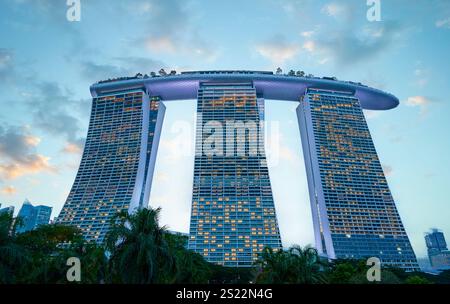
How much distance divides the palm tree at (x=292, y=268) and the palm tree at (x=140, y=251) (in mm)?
13392

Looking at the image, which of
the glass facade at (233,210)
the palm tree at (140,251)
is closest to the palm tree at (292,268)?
the palm tree at (140,251)

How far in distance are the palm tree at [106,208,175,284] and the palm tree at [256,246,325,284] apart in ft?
43.9

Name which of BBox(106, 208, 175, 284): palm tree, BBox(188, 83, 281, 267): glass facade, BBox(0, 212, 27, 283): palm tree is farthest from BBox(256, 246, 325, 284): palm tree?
BBox(188, 83, 281, 267): glass facade

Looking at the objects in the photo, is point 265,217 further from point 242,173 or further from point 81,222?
point 81,222

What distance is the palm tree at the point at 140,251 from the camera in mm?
25172

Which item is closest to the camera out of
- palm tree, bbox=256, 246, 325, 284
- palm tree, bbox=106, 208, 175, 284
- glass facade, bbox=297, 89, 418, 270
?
palm tree, bbox=106, 208, 175, 284

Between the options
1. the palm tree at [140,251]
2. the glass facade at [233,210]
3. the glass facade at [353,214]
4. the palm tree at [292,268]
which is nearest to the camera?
the palm tree at [140,251]

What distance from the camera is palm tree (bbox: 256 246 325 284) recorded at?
116 feet

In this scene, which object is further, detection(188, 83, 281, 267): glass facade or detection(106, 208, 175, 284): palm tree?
detection(188, 83, 281, 267): glass facade

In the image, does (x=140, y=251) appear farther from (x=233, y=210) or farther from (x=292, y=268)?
(x=233, y=210)

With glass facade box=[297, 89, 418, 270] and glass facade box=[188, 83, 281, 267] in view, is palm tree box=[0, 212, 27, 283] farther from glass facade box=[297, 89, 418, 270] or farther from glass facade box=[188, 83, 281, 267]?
glass facade box=[297, 89, 418, 270]

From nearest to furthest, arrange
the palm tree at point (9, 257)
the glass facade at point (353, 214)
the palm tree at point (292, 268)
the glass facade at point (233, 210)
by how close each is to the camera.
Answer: the palm tree at point (9, 257)
the palm tree at point (292, 268)
the glass facade at point (233, 210)
the glass facade at point (353, 214)

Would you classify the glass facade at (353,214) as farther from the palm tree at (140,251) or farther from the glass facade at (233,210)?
the palm tree at (140,251)
